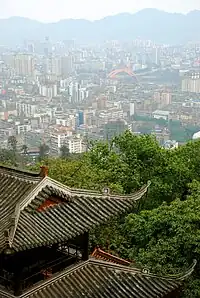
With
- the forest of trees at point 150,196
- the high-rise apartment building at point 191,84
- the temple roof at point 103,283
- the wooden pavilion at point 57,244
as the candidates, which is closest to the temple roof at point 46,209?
the wooden pavilion at point 57,244

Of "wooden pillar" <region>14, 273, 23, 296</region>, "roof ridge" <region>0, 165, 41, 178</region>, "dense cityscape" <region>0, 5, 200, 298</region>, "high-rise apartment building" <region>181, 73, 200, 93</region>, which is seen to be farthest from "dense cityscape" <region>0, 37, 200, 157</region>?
"wooden pillar" <region>14, 273, 23, 296</region>

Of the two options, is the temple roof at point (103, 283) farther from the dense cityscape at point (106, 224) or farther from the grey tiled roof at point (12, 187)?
the grey tiled roof at point (12, 187)

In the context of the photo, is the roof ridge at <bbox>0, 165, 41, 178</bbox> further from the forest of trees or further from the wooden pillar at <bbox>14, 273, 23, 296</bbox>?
the forest of trees

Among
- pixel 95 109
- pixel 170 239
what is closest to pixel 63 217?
pixel 170 239

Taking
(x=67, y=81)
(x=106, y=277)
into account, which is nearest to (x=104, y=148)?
(x=106, y=277)

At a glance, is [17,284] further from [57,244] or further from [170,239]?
[170,239]

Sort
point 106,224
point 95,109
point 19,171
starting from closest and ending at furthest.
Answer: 1. point 19,171
2. point 106,224
3. point 95,109
